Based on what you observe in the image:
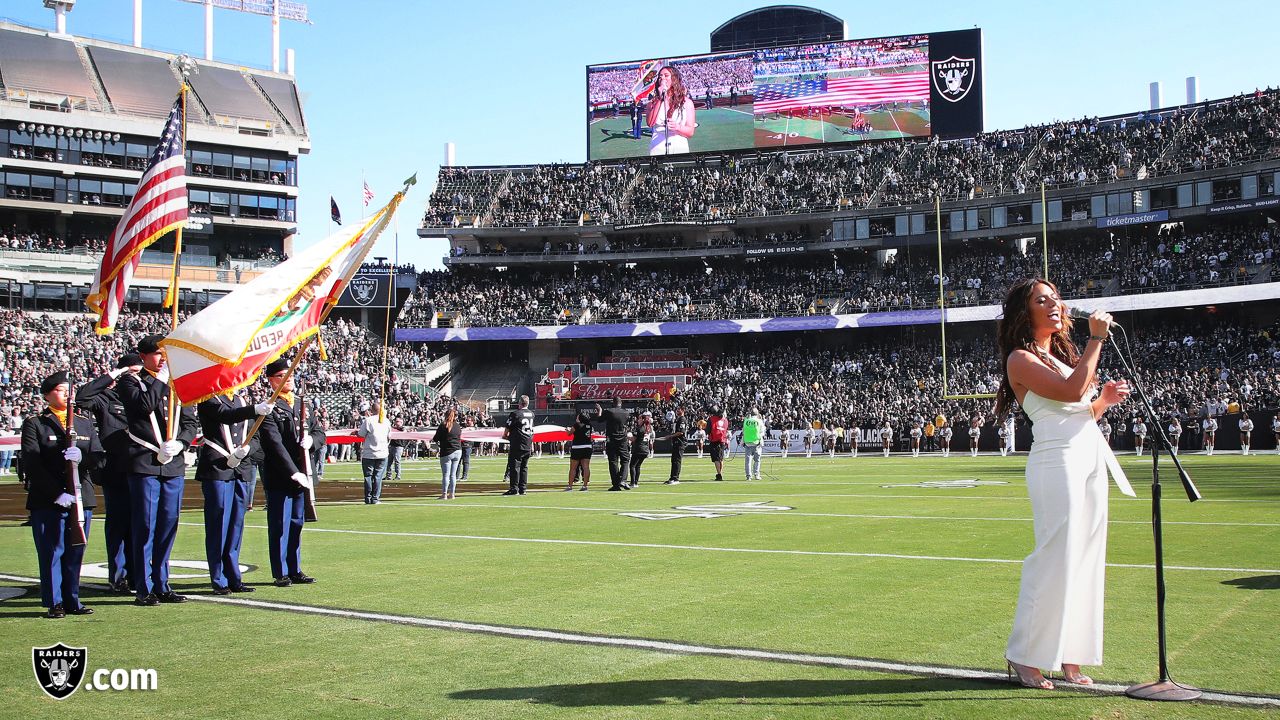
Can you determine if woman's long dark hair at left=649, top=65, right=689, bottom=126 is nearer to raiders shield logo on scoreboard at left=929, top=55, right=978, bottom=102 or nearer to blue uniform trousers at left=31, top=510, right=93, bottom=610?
raiders shield logo on scoreboard at left=929, top=55, right=978, bottom=102

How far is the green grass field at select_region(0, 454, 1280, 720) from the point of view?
5816mm

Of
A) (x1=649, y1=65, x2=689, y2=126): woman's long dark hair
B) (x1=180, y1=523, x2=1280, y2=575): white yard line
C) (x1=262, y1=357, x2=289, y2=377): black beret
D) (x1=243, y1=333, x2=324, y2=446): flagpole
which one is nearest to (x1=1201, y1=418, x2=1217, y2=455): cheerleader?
(x1=180, y1=523, x2=1280, y2=575): white yard line

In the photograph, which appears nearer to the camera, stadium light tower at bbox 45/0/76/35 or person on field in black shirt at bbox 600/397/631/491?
person on field in black shirt at bbox 600/397/631/491

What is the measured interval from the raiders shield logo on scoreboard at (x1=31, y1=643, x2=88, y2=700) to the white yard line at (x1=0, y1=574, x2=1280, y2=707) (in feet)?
6.49

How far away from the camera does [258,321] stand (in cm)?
934

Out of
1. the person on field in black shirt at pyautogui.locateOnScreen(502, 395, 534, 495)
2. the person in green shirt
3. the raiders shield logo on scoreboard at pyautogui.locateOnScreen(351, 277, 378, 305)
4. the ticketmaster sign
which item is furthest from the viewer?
the raiders shield logo on scoreboard at pyautogui.locateOnScreen(351, 277, 378, 305)

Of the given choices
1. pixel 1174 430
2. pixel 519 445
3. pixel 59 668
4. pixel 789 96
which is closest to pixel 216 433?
pixel 59 668

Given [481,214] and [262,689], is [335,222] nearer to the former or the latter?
[481,214]

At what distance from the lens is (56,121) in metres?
69.2

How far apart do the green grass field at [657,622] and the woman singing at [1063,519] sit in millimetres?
260

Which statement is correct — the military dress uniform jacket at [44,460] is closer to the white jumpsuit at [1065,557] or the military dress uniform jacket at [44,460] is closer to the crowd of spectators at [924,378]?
the white jumpsuit at [1065,557]

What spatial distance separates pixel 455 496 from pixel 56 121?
196ft

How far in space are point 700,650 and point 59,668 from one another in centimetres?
387

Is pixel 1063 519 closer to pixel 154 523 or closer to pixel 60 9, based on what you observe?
pixel 154 523
